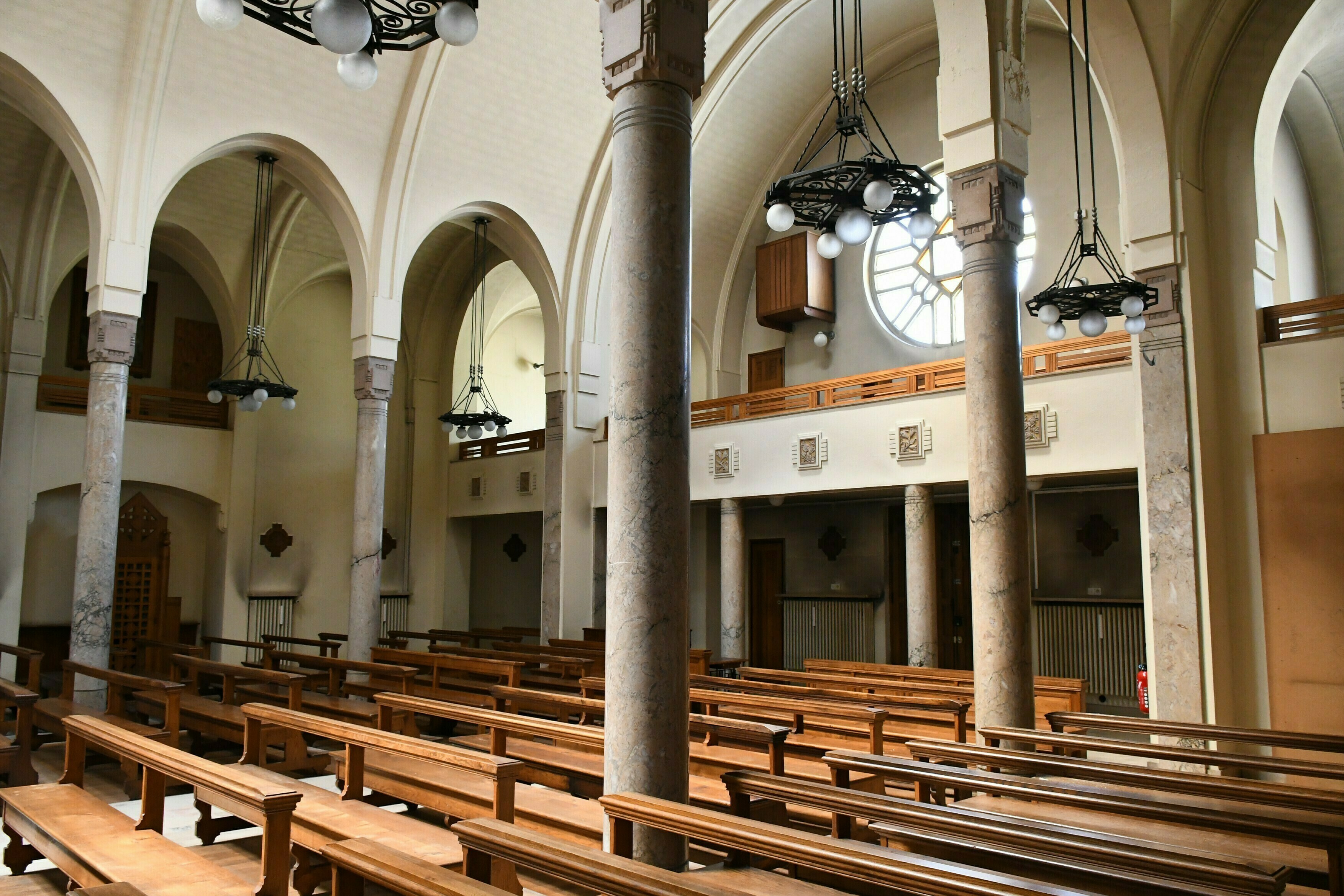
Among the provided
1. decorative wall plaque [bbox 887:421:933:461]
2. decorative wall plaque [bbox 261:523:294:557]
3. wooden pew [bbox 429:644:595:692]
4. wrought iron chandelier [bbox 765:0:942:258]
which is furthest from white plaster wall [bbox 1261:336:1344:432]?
decorative wall plaque [bbox 261:523:294:557]

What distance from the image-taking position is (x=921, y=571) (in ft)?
39.9

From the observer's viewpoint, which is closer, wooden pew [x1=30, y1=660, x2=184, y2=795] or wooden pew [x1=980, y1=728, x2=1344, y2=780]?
wooden pew [x1=980, y1=728, x2=1344, y2=780]

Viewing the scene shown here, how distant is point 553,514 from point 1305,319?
10.0 m

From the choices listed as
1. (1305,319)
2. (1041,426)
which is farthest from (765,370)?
(1305,319)

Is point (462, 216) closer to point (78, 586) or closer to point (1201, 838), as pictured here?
point (78, 586)

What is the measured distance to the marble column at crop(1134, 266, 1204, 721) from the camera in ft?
27.3

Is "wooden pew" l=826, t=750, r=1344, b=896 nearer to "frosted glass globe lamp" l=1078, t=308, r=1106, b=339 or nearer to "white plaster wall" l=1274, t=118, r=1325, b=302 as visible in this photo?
"frosted glass globe lamp" l=1078, t=308, r=1106, b=339

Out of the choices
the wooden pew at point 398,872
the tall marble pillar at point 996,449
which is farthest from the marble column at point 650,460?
the tall marble pillar at point 996,449

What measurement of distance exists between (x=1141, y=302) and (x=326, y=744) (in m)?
8.47

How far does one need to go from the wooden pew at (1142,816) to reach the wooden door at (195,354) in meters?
16.1

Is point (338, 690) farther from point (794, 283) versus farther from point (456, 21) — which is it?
point (794, 283)

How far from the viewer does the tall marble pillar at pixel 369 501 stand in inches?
505

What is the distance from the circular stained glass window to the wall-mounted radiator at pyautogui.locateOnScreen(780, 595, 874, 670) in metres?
4.22

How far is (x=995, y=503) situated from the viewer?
6324 mm
